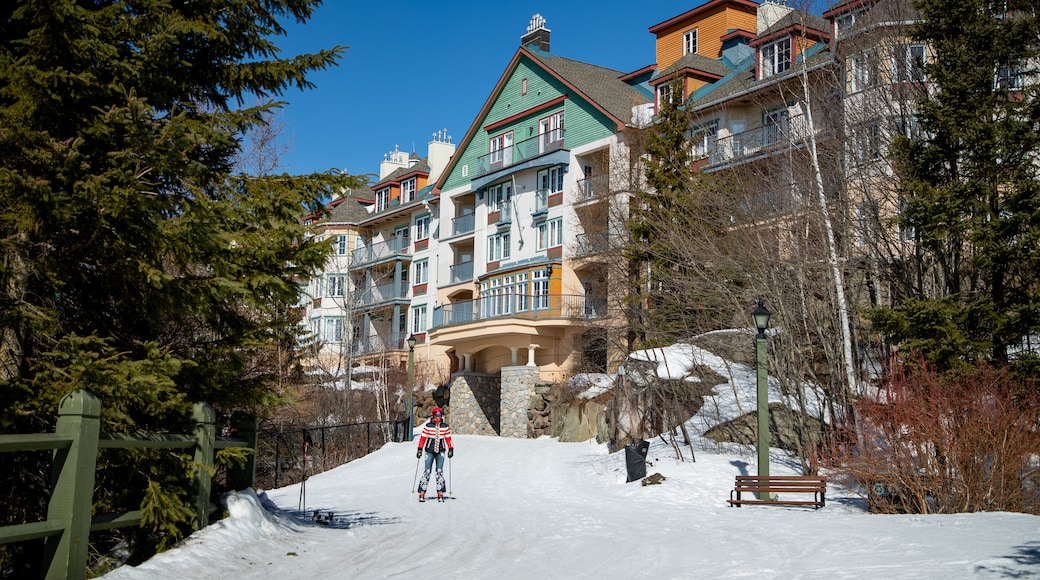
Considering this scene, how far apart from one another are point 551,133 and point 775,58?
450 inches

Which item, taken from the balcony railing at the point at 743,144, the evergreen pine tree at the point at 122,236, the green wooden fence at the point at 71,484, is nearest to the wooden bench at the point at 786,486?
the evergreen pine tree at the point at 122,236

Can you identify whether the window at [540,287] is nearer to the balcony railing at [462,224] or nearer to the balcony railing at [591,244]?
the balcony railing at [591,244]

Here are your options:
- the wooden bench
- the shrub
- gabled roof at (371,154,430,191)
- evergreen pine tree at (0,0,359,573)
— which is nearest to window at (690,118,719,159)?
the wooden bench

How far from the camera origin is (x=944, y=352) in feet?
53.9

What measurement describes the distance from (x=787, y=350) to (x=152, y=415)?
15465 mm

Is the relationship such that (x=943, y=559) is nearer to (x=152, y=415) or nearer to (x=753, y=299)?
(x=152, y=415)

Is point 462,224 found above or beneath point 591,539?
above

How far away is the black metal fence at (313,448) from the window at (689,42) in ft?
72.4

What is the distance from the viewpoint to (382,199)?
2293 inches

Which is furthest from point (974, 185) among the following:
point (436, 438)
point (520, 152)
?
point (520, 152)

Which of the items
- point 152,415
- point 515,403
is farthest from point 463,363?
point 152,415

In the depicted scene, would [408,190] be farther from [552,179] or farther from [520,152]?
[552,179]

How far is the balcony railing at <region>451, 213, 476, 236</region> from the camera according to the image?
46.9m

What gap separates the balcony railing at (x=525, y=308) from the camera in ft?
124
